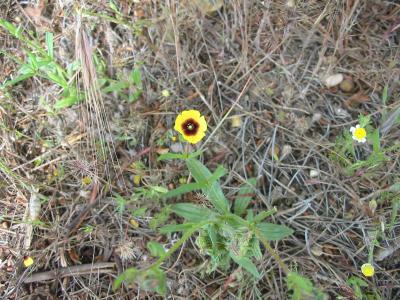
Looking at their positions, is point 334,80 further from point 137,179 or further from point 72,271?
point 72,271

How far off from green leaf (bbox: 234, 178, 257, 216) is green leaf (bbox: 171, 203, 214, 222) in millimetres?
162

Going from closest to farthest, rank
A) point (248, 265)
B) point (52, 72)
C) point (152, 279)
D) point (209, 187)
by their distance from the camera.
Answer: point (152, 279)
point (248, 265)
point (209, 187)
point (52, 72)

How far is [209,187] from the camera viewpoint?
225 cm

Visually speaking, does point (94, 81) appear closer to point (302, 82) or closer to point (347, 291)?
point (302, 82)

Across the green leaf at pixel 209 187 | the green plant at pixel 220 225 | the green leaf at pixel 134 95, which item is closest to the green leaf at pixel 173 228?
the green plant at pixel 220 225

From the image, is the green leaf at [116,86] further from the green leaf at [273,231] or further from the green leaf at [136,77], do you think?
the green leaf at [273,231]

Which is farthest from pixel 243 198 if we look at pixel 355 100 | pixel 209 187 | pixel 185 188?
pixel 355 100

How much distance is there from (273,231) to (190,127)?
70 centimetres

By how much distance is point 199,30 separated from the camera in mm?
2523

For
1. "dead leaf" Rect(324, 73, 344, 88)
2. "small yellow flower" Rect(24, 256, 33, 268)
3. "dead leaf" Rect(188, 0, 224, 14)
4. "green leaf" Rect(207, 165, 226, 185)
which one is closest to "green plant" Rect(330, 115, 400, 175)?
"dead leaf" Rect(324, 73, 344, 88)

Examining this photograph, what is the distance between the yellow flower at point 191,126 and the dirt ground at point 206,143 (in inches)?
8.2

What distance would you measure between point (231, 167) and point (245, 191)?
180 mm

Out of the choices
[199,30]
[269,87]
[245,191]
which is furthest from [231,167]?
[199,30]

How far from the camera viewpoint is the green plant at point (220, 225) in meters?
1.91
